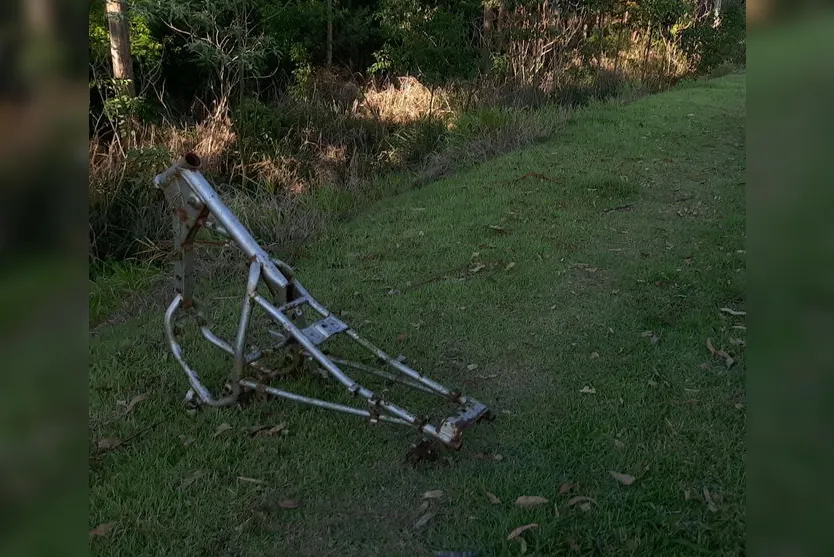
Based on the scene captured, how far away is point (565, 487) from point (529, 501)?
202 millimetres

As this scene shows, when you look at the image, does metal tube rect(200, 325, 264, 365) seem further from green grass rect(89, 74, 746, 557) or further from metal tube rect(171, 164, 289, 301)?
metal tube rect(171, 164, 289, 301)

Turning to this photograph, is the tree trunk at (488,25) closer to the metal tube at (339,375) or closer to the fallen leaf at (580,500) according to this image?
the metal tube at (339,375)

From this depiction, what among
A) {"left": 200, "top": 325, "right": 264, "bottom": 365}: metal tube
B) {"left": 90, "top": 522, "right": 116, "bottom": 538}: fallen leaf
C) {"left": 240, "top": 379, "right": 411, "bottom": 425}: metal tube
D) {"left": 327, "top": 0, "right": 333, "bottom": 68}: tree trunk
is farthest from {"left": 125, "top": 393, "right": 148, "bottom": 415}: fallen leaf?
{"left": 327, "top": 0, "right": 333, "bottom": 68}: tree trunk

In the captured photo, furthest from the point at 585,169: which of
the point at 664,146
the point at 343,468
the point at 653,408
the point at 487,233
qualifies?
the point at 343,468

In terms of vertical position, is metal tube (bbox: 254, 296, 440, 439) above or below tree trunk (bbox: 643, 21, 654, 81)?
below

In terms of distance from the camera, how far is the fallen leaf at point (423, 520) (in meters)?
3.01

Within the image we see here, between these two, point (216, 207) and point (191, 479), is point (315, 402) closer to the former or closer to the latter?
point (191, 479)

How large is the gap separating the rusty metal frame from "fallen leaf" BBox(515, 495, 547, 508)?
0.37 metres

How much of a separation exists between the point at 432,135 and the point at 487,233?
15.8 ft

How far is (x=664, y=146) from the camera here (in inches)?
383

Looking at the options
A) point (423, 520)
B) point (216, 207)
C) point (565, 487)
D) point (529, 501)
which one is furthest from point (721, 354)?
point (216, 207)

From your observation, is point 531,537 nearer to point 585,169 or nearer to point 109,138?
→ point 585,169

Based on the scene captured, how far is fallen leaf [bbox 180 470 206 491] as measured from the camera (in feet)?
10.7

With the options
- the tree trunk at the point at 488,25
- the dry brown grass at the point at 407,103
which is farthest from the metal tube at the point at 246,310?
the tree trunk at the point at 488,25
